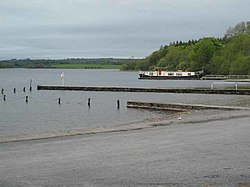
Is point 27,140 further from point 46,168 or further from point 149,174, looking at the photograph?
point 149,174

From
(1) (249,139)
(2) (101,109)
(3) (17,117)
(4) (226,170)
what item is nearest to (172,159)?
(4) (226,170)

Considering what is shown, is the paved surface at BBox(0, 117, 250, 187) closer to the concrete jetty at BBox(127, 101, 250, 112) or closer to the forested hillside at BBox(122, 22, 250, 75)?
the concrete jetty at BBox(127, 101, 250, 112)

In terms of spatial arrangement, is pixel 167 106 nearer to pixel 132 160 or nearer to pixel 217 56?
pixel 132 160

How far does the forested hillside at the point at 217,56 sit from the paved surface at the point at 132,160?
119 meters

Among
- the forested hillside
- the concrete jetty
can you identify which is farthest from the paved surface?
the forested hillside

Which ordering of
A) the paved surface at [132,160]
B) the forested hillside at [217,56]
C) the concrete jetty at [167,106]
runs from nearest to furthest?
the paved surface at [132,160], the concrete jetty at [167,106], the forested hillside at [217,56]

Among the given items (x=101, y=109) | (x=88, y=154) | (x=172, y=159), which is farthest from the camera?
(x=101, y=109)

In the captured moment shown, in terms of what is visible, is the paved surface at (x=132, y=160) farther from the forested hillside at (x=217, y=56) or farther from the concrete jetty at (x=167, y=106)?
the forested hillside at (x=217, y=56)

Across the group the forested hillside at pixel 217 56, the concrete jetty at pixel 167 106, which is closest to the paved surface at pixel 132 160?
the concrete jetty at pixel 167 106

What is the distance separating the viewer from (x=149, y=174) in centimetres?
986

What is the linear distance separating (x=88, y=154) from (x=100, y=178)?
332cm

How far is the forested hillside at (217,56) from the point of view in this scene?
135500 mm

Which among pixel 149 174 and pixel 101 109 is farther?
pixel 101 109

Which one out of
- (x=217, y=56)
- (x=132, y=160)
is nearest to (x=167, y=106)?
(x=132, y=160)
